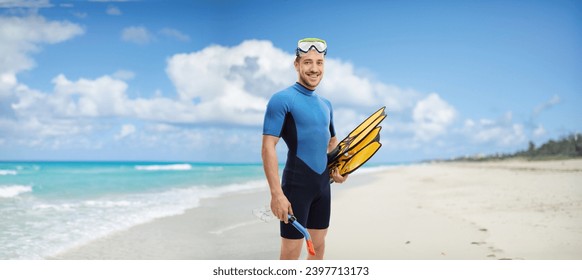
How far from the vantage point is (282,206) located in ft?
6.74

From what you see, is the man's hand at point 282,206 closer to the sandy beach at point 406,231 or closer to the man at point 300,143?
the man at point 300,143

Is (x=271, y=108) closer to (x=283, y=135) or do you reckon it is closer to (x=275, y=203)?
(x=283, y=135)

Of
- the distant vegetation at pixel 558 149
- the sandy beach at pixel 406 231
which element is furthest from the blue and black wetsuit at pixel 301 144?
the distant vegetation at pixel 558 149

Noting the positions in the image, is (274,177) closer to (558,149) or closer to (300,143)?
(300,143)

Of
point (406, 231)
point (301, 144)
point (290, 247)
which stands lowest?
point (406, 231)

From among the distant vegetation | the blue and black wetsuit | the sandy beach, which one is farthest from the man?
the distant vegetation

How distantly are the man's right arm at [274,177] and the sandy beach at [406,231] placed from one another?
1.51m

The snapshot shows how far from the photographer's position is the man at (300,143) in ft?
6.79

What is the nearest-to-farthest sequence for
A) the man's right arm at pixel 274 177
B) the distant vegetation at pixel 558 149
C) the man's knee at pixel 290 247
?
1. the man's right arm at pixel 274 177
2. the man's knee at pixel 290 247
3. the distant vegetation at pixel 558 149

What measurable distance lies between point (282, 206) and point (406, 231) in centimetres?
236

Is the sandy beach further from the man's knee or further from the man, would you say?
the man

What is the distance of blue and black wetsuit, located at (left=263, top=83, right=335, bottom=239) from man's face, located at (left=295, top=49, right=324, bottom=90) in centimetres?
3

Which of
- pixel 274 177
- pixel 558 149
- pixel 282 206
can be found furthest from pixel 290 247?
pixel 558 149
